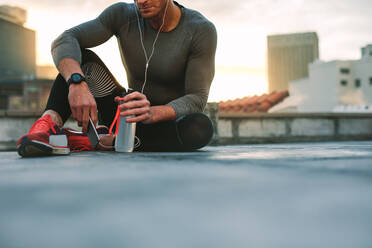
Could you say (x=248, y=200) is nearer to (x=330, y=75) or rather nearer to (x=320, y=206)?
(x=320, y=206)

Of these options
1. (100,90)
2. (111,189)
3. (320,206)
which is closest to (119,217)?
(111,189)

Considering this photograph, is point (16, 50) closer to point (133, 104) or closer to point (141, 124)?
point (141, 124)

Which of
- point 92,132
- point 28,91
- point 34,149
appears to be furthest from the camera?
point 28,91

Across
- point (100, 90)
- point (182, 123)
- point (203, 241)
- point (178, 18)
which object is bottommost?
point (203, 241)

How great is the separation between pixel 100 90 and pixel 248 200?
1.63 m

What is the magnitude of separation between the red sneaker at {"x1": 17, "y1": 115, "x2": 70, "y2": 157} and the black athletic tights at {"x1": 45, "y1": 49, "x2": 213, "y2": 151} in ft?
0.74

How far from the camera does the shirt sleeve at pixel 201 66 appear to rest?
6.56 feet

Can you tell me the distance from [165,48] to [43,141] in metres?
0.93

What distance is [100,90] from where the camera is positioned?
2045 mm

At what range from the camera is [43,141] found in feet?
4.96

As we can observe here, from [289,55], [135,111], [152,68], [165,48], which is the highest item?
[289,55]

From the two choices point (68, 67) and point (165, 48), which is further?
point (165, 48)

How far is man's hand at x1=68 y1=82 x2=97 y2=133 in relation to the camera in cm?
156

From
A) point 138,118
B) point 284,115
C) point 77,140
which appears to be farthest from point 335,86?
point 138,118
